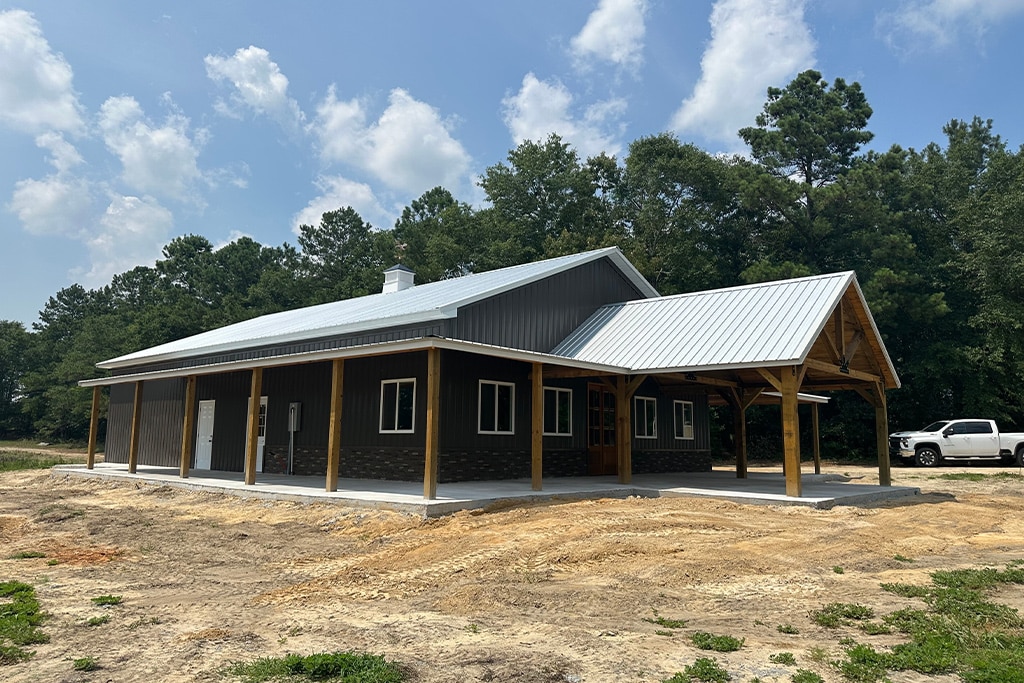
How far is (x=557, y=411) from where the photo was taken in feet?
54.6

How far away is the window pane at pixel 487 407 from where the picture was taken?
15071 mm

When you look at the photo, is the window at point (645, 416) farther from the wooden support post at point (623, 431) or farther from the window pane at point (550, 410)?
the wooden support post at point (623, 431)

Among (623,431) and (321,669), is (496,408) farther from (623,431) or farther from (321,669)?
(321,669)

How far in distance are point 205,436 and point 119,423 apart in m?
5.26

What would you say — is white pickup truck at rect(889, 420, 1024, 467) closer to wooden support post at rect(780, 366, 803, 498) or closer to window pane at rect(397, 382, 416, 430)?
wooden support post at rect(780, 366, 803, 498)

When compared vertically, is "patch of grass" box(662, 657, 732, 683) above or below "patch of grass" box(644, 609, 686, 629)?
above

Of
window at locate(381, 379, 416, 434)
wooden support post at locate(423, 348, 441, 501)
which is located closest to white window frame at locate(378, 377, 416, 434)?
window at locate(381, 379, 416, 434)

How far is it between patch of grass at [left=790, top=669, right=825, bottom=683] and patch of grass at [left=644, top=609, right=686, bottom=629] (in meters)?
1.18

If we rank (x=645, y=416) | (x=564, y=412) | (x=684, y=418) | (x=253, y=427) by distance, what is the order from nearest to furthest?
(x=253, y=427) < (x=564, y=412) < (x=645, y=416) < (x=684, y=418)

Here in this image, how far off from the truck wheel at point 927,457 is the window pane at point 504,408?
16794 millimetres

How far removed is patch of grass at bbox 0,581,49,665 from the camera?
4556 mm

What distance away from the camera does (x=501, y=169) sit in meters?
40.6

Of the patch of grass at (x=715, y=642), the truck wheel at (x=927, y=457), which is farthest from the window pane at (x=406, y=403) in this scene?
the truck wheel at (x=927, y=457)

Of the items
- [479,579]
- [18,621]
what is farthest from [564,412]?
[18,621]
